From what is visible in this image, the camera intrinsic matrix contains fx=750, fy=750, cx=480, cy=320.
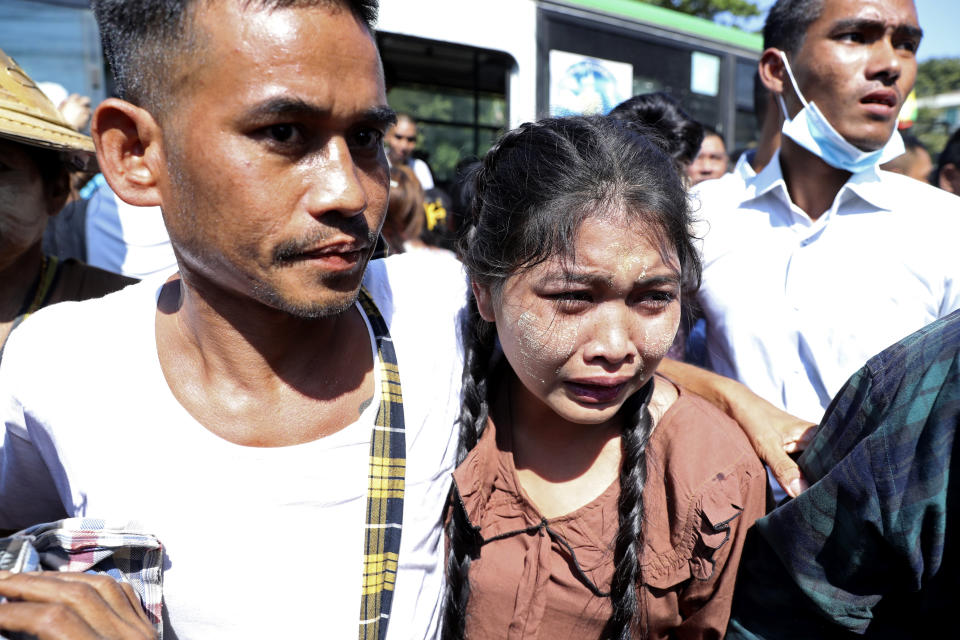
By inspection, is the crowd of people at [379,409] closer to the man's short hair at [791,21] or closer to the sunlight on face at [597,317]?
the sunlight on face at [597,317]

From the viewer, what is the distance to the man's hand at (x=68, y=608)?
0.99m

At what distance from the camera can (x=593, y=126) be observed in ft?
5.46

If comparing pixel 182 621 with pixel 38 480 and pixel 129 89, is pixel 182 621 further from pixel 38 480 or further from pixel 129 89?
pixel 129 89

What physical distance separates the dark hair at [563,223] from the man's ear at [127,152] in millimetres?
680

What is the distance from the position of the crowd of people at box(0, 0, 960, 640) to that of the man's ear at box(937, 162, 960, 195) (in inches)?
137

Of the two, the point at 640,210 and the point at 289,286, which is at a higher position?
the point at 640,210

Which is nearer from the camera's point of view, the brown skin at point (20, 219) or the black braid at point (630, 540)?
the black braid at point (630, 540)

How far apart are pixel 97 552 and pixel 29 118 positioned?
1154mm

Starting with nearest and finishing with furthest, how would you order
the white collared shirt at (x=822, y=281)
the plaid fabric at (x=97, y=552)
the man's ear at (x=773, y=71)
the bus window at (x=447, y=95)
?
the plaid fabric at (x=97, y=552) → the white collared shirt at (x=822, y=281) → the man's ear at (x=773, y=71) → the bus window at (x=447, y=95)

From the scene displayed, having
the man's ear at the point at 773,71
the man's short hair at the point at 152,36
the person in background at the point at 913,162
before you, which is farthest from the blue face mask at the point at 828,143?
the person in background at the point at 913,162

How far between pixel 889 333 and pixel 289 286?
1.58 m

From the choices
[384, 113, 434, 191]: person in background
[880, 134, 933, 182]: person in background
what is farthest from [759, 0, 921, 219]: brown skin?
[384, 113, 434, 191]: person in background

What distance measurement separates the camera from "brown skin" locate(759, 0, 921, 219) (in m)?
2.27

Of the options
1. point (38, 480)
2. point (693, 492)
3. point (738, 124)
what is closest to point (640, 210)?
point (693, 492)
